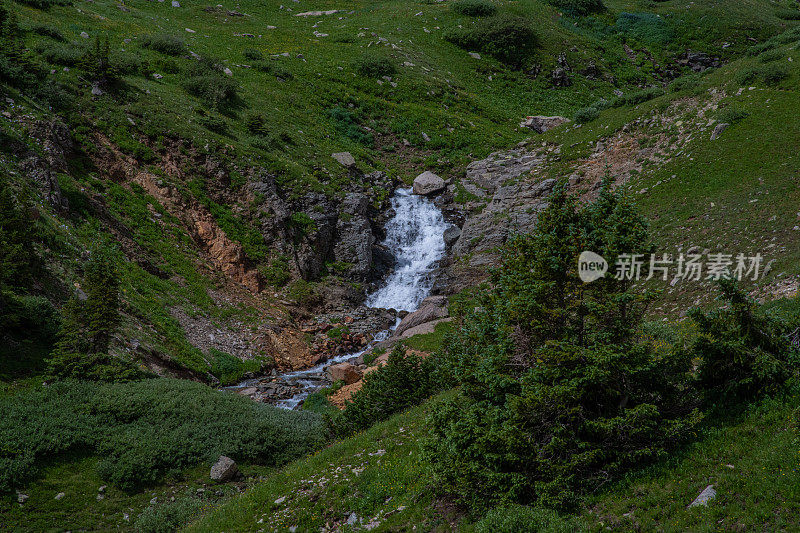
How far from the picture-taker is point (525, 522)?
9.20m

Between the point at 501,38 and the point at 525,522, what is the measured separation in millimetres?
79262

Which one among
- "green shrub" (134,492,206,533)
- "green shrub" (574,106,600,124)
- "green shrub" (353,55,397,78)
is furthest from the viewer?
"green shrub" (353,55,397,78)

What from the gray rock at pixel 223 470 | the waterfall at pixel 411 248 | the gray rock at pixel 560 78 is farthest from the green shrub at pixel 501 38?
the gray rock at pixel 223 470

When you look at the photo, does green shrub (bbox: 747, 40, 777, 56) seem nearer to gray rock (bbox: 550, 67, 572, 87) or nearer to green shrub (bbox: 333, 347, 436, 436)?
gray rock (bbox: 550, 67, 572, 87)

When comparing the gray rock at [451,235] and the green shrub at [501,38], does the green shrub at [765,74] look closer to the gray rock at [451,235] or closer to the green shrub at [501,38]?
the gray rock at [451,235]

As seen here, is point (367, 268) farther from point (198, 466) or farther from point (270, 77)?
point (270, 77)

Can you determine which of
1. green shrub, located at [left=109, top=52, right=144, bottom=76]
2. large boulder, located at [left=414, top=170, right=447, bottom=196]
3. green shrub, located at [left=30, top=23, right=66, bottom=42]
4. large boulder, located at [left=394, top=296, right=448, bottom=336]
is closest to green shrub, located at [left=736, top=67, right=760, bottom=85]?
large boulder, located at [left=414, top=170, right=447, bottom=196]

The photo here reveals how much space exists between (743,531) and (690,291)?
Answer: 54.9 ft

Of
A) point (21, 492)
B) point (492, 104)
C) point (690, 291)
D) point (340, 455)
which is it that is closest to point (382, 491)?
point (340, 455)

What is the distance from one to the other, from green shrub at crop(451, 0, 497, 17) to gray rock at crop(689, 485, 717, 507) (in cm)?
8825

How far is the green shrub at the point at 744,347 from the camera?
10.3 metres

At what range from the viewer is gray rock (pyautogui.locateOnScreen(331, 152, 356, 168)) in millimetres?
46906

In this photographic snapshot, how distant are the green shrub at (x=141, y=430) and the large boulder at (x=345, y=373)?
5957mm

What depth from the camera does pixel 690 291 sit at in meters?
21.9
